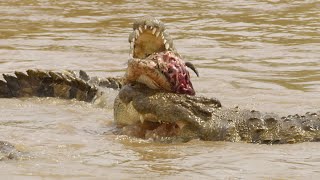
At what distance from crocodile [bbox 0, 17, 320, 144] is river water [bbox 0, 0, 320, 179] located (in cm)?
15

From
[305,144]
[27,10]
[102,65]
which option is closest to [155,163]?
[305,144]

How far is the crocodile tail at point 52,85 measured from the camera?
8.34 meters

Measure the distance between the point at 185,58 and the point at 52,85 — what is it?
2.94m

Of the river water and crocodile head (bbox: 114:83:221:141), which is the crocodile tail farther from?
crocodile head (bbox: 114:83:221:141)

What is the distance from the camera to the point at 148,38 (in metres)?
6.82

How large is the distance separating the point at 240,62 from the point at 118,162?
207 inches

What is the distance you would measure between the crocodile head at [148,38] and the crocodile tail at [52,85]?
152cm

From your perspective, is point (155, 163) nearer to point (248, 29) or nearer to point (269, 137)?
point (269, 137)

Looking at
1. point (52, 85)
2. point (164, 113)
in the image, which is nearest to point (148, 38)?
point (164, 113)

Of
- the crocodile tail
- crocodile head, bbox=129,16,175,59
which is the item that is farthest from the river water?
crocodile head, bbox=129,16,175,59

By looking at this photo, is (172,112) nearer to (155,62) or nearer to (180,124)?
(180,124)

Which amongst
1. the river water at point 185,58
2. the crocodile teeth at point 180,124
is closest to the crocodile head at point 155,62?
the crocodile teeth at point 180,124

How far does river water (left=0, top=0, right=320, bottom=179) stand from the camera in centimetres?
546

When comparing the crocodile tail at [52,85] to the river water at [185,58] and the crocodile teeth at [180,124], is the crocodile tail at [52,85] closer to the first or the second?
the river water at [185,58]
